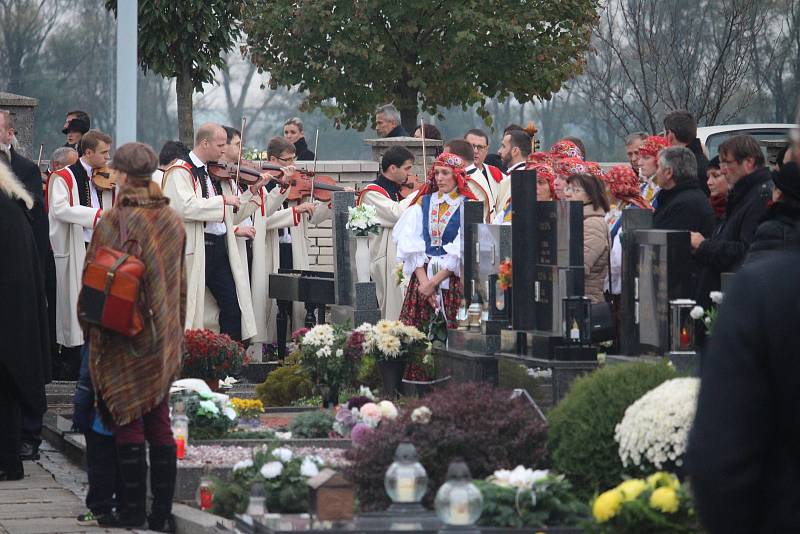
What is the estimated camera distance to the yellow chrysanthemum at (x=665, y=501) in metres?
5.81

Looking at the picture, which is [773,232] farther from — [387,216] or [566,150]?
[387,216]

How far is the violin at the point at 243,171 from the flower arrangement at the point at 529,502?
7.63m

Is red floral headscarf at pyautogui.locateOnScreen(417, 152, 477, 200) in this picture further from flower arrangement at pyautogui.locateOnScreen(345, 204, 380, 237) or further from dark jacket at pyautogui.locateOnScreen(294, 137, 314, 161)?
dark jacket at pyautogui.locateOnScreen(294, 137, 314, 161)

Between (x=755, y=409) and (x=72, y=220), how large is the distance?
1055 centimetres

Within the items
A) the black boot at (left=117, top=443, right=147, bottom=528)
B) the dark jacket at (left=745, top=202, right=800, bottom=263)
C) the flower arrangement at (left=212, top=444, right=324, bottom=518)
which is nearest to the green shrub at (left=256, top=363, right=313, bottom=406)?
the flower arrangement at (left=212, top=444, right=324, bottom=518)

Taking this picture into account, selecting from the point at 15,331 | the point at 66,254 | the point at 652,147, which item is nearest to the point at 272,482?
the point at 15,331

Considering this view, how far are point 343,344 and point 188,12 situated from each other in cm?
1012

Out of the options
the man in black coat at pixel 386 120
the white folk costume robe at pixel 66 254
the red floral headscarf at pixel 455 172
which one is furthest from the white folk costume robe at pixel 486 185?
the man in black coat at pixel 386 120

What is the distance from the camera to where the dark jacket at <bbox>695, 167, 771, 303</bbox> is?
880 cm

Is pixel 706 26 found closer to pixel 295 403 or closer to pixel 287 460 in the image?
pixel 295 403

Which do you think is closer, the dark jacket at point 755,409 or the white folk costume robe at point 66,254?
the dark jacket at point 755,409

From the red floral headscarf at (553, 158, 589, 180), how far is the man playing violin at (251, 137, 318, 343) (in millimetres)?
4420

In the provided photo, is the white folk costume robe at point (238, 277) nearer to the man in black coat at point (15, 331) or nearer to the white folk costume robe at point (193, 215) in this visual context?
the white folk costume robe at point (193, 215)

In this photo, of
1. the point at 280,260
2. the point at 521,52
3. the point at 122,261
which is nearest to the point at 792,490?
the point at 122,261
